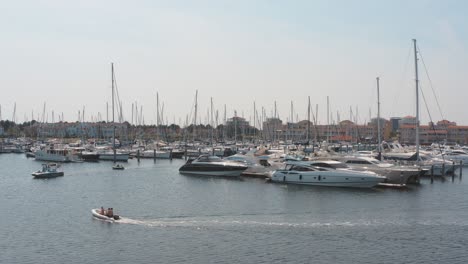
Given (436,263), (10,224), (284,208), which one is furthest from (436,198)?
(10,224)

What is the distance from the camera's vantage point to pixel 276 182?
203 feet

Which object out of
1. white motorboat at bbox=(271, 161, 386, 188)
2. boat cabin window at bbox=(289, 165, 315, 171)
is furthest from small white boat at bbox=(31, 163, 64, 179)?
boat cabin window at bbox=(289, 165, 315, 171)

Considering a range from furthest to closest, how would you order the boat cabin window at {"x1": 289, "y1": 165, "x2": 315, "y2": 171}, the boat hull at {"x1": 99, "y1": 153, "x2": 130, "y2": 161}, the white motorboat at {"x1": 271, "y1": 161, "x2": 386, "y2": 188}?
the boat hull at {"x1": 99, "y1": 153, "x2": 130, "y2": 161}
the boat cabin window at {"x1": 289, "y1": 165, "x2": 315, "y2": 171}
the white motorboat at {"x1": 271, "y1": 161, "x2": 386, "y2": 188}

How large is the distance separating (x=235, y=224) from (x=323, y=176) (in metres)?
21.7

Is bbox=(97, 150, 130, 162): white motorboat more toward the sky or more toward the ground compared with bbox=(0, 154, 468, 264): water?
more toward the sky

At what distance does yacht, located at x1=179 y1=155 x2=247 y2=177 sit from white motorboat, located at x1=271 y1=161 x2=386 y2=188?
7.80m

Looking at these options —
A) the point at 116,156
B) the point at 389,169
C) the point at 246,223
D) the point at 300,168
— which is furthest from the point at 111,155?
the point at 246,223

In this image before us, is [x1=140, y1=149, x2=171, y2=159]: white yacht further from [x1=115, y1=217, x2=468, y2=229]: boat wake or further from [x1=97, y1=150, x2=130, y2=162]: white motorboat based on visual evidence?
[x1=115, y1=217, x2=468, y2=229]: boat wake

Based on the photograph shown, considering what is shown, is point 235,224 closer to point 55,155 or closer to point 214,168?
point 214,168

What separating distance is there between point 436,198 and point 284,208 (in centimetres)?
1542

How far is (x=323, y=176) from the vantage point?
5719 cm

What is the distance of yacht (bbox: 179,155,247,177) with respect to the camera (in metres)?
69.1

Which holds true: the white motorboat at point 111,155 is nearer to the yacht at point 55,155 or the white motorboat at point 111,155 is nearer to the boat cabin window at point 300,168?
the yacht at point 55,155

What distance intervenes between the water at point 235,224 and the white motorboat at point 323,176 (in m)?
1.31
